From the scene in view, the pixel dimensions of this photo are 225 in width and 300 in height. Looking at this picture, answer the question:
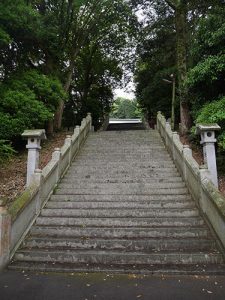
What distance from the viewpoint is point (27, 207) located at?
7375 mm

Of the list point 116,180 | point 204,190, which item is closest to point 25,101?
point 116,180

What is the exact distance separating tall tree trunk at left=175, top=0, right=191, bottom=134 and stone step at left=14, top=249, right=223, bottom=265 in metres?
11.7

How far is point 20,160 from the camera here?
1388 cm

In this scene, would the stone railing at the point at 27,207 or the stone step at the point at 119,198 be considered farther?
the stone step at the point at 119,198

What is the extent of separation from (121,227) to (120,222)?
164 mm

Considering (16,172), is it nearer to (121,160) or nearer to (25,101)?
(25,101)

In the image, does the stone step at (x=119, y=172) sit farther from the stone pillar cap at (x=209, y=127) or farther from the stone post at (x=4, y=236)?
the stone post at (x=4, y=236)

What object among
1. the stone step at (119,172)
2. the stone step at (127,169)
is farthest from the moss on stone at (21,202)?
the stone step at (127,169)

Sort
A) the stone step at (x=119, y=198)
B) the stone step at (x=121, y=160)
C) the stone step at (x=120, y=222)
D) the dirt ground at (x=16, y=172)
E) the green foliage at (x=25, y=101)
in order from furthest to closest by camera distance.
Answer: the green foliage at (x=25, y=101)
the stone step at (x=121, y=160)
the dirt ground at (x=16, y=172)
the stone step at (x=119, y=198)
the stone step at (x=120, y=222)

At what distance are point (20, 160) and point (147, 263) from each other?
9.24 metres

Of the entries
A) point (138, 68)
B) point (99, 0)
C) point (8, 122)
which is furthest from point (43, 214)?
point (138, 68)

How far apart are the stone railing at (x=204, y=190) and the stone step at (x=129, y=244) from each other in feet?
1.49

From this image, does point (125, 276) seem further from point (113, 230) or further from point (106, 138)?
point (106, 138)

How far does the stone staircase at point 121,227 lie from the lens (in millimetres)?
6109
